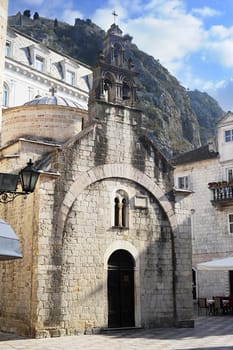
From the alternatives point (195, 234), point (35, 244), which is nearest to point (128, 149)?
point (35, 244)

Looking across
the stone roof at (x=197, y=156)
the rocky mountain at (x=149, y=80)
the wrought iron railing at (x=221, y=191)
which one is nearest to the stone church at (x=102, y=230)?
the wrought iron railing at (x=221, y=191)

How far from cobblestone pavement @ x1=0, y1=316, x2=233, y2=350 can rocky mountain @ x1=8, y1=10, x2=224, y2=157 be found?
4245 centimetres

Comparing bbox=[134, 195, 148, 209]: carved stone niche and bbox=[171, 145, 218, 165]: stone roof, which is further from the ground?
bbox=[171, 145, 218, 165]: stone roof

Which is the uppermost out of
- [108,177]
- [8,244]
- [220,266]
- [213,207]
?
[213,207]

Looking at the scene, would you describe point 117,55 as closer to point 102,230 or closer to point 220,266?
point 102,230

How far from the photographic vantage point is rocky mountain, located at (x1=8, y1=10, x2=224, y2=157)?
63.2m

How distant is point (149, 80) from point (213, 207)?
4316 cm

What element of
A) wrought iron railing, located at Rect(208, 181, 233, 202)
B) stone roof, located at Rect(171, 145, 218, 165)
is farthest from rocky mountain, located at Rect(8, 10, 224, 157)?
wrought iron railing, located at Rect(208, 181, 233, 202)

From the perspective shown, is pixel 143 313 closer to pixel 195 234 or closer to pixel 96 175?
pixel 96 175

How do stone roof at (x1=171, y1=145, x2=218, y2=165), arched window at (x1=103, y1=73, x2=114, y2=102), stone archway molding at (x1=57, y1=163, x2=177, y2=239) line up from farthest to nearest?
stone roof at (x1=171, y1=145, x2=218, y2=165) → arched window at (x1=103, y1=73, x2=114, y2=102) → stone archway molding at (x1=57, y1=163, x2=177, y2=239)

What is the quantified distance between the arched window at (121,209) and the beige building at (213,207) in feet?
40.4

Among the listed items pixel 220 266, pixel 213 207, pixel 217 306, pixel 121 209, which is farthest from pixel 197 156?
pixel 121 209

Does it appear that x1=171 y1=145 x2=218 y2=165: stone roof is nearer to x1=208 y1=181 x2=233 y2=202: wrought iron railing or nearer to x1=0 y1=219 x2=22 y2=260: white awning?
x1=208 y1=181 x2=233 y2=202: wrought iron railing

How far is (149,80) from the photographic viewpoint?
69.7 metres
